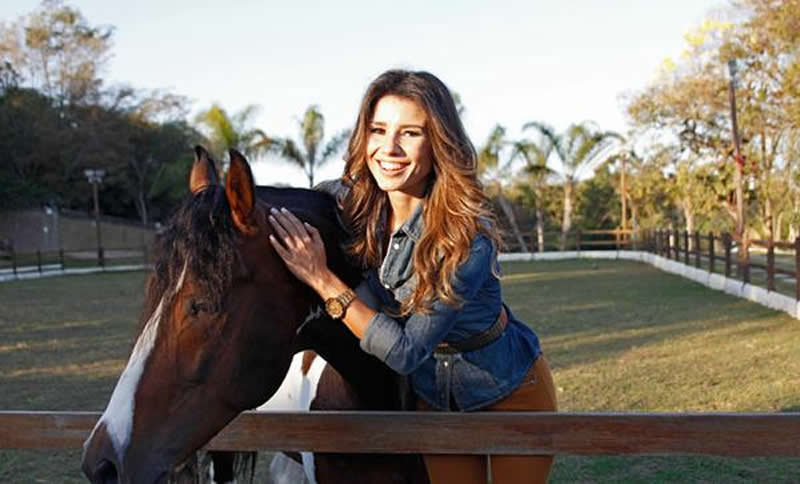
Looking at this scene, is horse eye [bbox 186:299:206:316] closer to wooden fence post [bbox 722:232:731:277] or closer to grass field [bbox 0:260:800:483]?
grass field [bbox 0:260:800:483]

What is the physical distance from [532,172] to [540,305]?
64.4 ft

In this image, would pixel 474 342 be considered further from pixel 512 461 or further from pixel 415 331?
pixel 512 461

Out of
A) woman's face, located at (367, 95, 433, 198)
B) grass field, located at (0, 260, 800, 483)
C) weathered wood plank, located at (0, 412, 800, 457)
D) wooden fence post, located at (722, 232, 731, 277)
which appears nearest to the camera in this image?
woman's face, located at (367, 95, 433, 198)

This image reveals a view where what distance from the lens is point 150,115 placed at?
149 feet

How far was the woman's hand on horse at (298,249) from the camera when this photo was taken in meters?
1.70

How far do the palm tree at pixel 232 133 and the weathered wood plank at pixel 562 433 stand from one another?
2921 centimetres

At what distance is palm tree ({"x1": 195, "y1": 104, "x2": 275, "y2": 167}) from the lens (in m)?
30.7

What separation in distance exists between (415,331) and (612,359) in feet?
23.3

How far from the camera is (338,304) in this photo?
1748mm

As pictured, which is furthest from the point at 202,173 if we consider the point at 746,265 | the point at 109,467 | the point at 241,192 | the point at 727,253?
the point at 727,253

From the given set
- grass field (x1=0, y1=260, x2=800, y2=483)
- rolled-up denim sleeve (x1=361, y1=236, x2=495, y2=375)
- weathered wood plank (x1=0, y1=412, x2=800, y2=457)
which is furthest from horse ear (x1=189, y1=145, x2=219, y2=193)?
grass field (x1=0, y1=260, x2=800, y2=483)

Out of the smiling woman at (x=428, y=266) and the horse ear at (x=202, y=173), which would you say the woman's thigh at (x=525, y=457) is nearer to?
the smiling woman at (x=428, y=266)

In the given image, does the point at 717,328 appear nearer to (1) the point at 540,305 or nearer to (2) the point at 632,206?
(1) the point at 540,305

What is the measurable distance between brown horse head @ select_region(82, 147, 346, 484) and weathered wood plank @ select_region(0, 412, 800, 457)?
0.51 m
